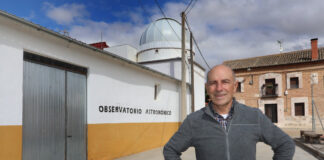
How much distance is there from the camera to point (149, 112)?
12.4 meters

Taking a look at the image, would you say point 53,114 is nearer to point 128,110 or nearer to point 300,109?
point 128,110

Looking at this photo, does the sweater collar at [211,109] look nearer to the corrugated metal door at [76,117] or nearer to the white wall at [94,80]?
the white wall at [94,80]

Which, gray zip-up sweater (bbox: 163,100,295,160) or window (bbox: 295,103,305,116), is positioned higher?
gray zip-up sweater (bbox: 163,100,295,160)

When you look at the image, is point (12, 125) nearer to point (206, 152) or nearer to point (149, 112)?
point (206, 152)

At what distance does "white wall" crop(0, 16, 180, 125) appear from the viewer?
5.91 metres

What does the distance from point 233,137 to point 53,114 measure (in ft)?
19.5

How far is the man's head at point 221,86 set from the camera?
2.21 meters

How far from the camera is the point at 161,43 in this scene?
71.3 ft

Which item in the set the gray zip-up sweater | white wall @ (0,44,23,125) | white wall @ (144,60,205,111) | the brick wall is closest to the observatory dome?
white wall @ (144,60,205,111)

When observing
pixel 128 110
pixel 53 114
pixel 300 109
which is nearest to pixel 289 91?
pixel 300 109

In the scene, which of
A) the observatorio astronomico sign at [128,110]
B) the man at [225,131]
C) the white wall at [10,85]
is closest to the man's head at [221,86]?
the man at [225,131]

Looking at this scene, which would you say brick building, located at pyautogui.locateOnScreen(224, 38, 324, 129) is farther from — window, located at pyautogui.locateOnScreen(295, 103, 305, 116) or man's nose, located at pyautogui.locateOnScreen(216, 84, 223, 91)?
man's nose, located at pyautogui.locateOnScreen(216, 84, 223, 91)

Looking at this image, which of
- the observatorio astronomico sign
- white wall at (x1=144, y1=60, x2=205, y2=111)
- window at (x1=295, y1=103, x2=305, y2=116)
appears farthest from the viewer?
window at (x1=295, y1=103, x2=305, y2=116)

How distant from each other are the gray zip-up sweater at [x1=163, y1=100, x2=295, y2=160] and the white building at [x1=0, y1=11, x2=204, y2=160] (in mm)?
4871
